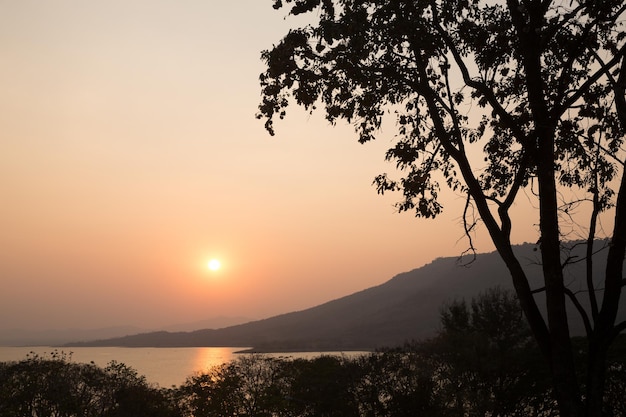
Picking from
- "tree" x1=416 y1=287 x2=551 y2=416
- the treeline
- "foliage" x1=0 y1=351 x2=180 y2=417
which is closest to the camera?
"tree" x1=416 y1=287 x2=551 y2=416

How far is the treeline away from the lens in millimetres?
35312

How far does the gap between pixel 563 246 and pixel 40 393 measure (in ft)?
125

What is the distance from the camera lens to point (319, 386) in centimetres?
3822

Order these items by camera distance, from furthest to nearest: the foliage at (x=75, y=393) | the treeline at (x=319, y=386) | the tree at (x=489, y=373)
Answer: the foliage at (x=75, y=393) → the treeline at (x=319, y=386) → the tree at (x=489, y=373)

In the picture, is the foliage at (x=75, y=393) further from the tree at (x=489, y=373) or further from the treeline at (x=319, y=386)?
the tree at (x=489, y=373)

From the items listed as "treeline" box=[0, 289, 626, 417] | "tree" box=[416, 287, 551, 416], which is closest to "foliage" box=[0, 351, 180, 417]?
"treeline" box=[0, 289, 626, 417]

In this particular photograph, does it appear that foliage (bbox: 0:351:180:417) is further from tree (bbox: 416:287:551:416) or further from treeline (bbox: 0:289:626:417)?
tree (bbox: 416:287:551:416)

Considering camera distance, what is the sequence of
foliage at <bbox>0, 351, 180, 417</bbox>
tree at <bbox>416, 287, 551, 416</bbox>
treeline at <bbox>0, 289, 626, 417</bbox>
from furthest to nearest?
foliage at <bbox>0, 351, 180, 417</bbox>, treeline at <bbox>0, 289, 626, 417</bbox>, tree at <bbox>416, 287, 551, 416</bbox>

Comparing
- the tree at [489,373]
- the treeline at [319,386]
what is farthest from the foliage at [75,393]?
the tree at [489,373]

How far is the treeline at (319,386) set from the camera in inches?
1390

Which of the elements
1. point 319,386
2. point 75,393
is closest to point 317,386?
point 319,386

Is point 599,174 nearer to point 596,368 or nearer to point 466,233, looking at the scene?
point 466,233

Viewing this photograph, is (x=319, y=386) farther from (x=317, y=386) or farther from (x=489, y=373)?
(x=489, y=373)

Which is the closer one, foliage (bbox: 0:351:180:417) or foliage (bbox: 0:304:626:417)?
foliage (bbox: 0:304:626:417)
